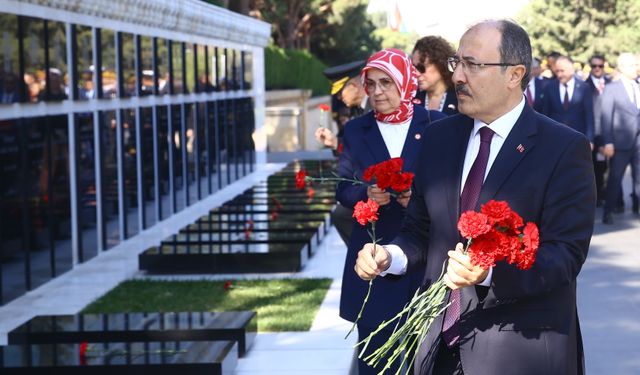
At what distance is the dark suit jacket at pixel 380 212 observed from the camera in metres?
6.36

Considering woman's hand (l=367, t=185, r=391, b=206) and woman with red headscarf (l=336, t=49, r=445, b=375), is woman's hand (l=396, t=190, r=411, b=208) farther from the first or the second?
woman with red headscarf (l=336, t=49, r=445, b=375)

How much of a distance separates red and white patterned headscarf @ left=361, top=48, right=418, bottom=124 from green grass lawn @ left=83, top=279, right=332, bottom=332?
370cm

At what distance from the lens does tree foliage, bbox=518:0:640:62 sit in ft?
253

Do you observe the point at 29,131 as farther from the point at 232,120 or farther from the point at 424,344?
the point at 232,120

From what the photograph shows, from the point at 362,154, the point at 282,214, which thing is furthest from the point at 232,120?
the point at 362,154

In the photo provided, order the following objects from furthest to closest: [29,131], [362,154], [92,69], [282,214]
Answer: [282,214] < [92,69] < [29,131] < [362,154]

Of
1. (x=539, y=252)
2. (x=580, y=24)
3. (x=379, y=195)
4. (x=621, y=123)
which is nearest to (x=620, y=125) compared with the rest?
(x=621, y=123)

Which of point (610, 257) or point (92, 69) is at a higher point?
point (92, 69)

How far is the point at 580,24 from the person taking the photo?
7894cm

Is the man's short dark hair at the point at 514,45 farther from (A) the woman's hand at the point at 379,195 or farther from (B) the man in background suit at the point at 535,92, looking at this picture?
(B) the man in background suit at the point at 535,92

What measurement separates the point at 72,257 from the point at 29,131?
6.35 feet

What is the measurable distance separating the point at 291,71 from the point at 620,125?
33.4 meters

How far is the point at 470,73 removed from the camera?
172 inches

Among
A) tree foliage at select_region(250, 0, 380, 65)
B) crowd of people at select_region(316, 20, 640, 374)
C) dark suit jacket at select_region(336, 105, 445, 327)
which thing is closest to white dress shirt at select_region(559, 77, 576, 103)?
dark suit jacket at select_region(336, 105, 445, 327)
